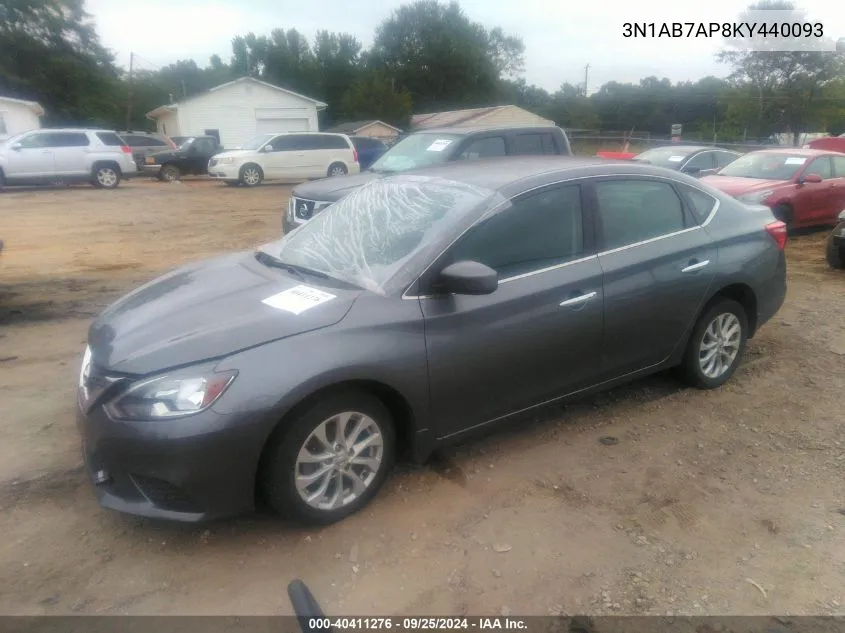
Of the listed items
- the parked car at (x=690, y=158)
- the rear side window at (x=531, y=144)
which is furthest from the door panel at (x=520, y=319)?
the parked car at (x=690, y=158)

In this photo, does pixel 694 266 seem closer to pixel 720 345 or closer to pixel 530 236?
pixel 720 345

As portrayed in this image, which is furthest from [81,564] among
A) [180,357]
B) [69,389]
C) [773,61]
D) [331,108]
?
[331,108]

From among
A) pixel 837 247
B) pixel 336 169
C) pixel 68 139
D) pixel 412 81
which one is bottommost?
pixel 837 247

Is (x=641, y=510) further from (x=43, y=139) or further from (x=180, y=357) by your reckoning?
(x=43, y=139)

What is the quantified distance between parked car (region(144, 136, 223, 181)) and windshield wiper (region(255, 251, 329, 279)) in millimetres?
21972

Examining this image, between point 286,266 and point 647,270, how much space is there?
6.88 feet

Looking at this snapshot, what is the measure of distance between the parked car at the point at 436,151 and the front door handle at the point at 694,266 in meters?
4.19

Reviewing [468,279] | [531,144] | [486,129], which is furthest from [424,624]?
[531,144]

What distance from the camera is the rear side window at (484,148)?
832 cm

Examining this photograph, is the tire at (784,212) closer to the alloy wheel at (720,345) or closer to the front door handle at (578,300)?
the alloy wheel at (720,345)

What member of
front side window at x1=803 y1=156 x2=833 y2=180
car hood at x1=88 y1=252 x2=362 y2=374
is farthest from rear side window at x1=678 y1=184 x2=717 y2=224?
front side window at x1=803 y1=156 x2=833 y2=180

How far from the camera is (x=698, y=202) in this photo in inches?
175

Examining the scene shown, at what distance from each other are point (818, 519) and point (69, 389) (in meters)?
4.54

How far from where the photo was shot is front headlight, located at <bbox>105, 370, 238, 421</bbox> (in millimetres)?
2705
